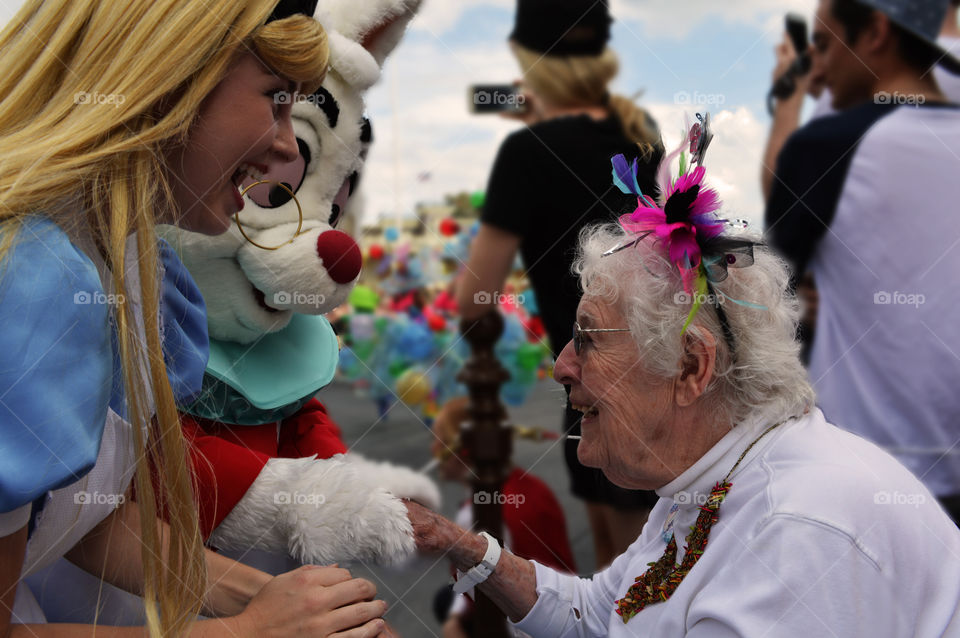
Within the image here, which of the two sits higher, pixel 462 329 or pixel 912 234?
pixel 912 234

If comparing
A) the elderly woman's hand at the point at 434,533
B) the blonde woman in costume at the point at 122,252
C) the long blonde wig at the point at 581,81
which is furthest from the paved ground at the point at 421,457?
the blonde woman in costume at the point at 122,252

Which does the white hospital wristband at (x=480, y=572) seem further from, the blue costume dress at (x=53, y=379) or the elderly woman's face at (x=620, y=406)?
the blue costume dress at (x=53, y=379)

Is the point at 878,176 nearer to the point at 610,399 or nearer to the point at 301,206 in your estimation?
the point at 610,399

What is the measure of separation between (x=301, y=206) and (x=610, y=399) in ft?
2.23

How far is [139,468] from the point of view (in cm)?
114

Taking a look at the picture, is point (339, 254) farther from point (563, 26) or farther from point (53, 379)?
point (563, 26)

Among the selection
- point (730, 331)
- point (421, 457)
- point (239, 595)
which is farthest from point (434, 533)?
point (421, 457)

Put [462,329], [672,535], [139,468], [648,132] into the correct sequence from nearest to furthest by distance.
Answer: [139,468], [672,535], [648,132], [462,329]

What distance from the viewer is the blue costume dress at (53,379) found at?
939mm

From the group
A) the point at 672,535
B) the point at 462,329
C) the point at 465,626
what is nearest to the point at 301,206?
the point at 672,535

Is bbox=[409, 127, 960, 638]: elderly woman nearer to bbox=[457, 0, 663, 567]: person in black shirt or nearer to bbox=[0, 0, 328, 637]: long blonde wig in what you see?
bbox=[0, 0, 328, 637]: long blonde wig

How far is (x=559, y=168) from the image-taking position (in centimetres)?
236

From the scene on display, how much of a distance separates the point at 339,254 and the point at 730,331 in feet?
2.28

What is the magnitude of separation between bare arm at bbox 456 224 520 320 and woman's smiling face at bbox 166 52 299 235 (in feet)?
4.16
